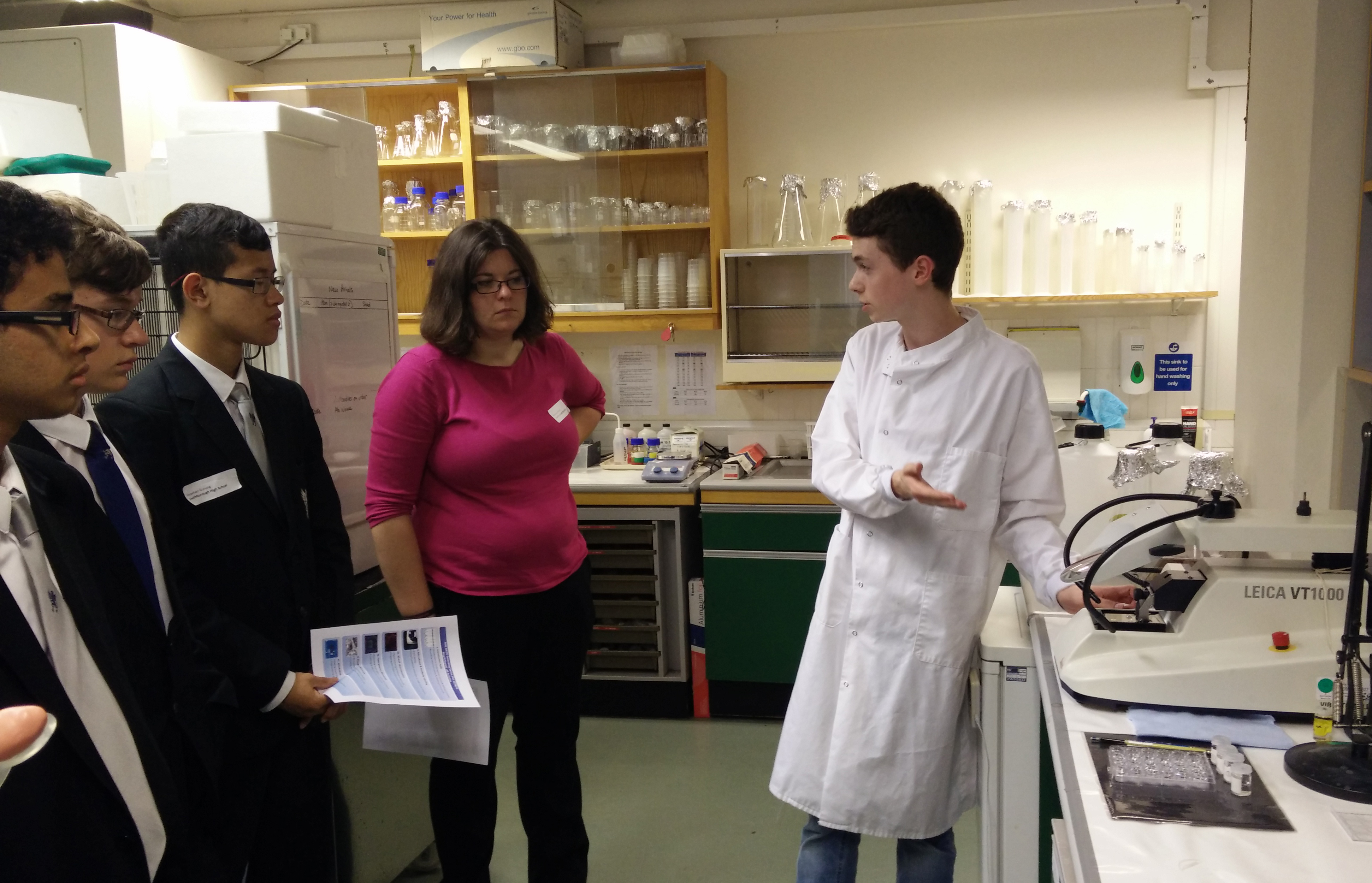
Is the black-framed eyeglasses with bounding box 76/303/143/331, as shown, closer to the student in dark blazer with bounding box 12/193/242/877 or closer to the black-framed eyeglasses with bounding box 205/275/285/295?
the student in dark blazer with bounding box 12/193/242/877

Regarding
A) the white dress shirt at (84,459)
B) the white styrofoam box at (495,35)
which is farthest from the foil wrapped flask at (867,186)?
the white dress shirt at (84,459)

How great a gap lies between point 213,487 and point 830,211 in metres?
2.76

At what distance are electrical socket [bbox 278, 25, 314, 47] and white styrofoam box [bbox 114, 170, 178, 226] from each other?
242 centimetres

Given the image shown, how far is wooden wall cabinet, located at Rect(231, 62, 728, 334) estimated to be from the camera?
382 cm

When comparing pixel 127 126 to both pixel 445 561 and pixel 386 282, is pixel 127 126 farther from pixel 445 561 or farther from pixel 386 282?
pixel 445 561

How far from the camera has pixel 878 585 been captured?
1.77 metres

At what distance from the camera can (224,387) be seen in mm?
1705

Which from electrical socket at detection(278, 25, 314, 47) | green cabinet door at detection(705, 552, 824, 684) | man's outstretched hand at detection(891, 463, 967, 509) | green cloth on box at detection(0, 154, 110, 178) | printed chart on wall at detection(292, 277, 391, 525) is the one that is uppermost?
electrical socket at detection(278, 25, 314, 47)

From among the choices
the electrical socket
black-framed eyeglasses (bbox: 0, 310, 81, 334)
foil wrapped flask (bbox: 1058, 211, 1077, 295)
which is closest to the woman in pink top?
black-framed eyeglasses (bbox: 0, 310, 81, 334)

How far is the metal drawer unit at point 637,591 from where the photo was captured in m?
3.54

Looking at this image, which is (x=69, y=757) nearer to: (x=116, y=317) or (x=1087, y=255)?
(x=116, y=317)

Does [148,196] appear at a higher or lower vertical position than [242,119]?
lower

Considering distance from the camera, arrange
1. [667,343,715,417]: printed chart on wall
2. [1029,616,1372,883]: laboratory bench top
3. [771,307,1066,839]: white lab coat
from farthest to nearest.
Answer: [667,343,715,417]: printed chart on wall
[771,307,1066,839]: white lab coat
[1029,616,1372,883]: laboratory bench top

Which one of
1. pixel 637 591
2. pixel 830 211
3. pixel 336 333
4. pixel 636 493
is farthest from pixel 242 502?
pixel 830 211
